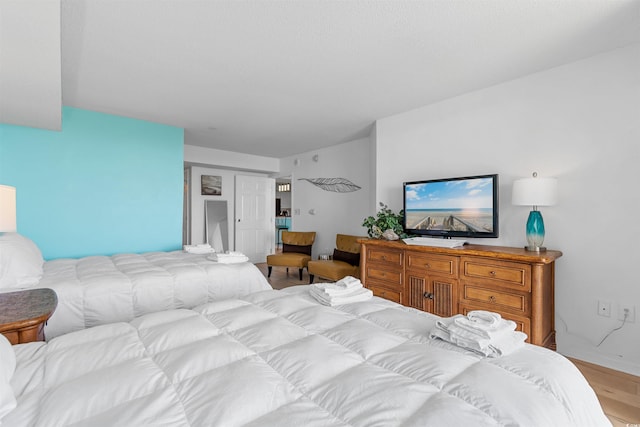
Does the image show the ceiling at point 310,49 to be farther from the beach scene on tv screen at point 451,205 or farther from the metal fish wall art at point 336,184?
the metal fish wall art at point 336,184

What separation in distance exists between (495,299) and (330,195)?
3.49 metres

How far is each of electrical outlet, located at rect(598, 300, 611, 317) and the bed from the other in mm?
2828

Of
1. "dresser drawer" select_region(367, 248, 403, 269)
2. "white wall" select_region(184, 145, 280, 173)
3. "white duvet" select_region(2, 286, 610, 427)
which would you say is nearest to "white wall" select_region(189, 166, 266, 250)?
"white wall" select_region(184, 145, 280, 173)

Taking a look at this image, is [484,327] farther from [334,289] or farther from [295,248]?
[295,248]

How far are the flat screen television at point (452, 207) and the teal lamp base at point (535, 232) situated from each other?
1.01 ft


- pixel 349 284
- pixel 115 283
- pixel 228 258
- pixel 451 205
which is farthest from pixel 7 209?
pixel 451 205

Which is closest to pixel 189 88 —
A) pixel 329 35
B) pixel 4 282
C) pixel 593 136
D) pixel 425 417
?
pixel 329 35

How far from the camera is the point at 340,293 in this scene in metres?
1.74

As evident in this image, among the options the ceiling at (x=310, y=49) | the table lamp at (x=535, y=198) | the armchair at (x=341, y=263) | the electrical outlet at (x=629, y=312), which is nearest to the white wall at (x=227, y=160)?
the ceiling at (x=310, y=49)

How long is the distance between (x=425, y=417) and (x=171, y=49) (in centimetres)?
273

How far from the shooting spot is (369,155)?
4836 millimetres

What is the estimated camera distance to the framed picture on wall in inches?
244

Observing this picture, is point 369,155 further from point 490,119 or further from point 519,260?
point 519,260

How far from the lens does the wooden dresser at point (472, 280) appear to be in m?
2.30
